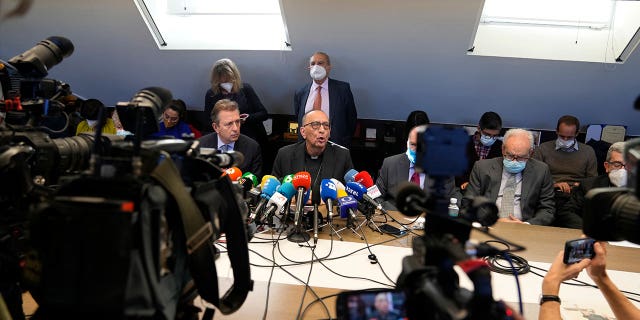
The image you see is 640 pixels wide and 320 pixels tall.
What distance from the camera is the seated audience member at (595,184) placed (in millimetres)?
2776

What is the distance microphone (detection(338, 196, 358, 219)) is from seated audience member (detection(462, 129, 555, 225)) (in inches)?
43.2

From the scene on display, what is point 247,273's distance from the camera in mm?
1019

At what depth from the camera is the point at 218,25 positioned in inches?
153

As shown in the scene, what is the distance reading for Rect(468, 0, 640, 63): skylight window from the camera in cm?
333

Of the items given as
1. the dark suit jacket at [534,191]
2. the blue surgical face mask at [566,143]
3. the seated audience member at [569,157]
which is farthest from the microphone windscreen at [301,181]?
the blue surgical face mask at [566,143]

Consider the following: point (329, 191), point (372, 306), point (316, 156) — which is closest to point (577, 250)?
point (372, 306)

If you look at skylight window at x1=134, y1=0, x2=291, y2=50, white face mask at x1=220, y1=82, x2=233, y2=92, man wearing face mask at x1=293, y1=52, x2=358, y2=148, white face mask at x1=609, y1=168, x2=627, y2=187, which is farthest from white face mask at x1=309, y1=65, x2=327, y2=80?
white face mask at x1=609, y1=168, x2=627, y2=187

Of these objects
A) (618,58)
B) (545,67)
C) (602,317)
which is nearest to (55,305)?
(602,317)

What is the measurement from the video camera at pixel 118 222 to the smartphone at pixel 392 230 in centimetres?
106

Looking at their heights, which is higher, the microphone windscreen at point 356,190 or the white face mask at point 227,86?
the white face mask at point 227,86

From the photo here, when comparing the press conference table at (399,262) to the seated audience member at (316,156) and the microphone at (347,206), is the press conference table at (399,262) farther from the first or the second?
the seated audience member at (316,156)

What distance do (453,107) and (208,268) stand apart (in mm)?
3720

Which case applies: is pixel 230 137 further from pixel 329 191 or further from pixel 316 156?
pixel 329 191

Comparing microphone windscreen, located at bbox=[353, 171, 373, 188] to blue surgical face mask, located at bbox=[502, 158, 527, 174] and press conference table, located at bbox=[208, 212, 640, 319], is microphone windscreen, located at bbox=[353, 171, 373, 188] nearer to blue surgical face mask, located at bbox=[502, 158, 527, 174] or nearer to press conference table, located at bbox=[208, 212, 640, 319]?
press conference table, located at bbox=[208, 212, 640, 319]
